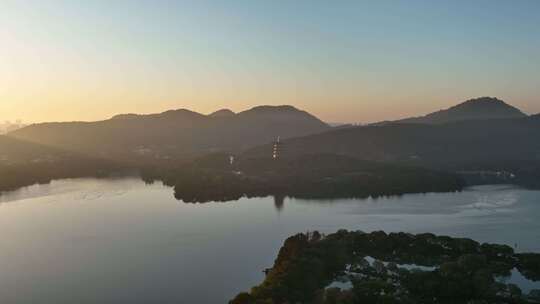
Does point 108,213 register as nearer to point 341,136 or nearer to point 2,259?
point 2,259

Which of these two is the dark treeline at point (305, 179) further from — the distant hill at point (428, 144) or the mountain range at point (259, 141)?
the distant hill at point (428, 144)

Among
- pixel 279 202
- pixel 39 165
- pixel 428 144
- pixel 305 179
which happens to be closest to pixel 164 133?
pixel 39 165

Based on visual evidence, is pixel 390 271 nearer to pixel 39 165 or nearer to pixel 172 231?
pixel 172 231

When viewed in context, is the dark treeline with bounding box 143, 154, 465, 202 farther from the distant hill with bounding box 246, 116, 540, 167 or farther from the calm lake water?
the distant hill with bounding box 246, 116, 540, 167

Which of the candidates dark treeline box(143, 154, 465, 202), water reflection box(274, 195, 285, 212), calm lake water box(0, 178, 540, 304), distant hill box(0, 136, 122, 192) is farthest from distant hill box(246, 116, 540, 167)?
water reflection box(274, 195, 285, 212)

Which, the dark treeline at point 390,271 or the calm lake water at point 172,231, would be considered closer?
the dark treeline at point 390,271

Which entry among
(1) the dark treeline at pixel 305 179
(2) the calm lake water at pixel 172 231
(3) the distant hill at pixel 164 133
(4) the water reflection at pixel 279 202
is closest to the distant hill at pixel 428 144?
(1) the dark treeline at pixel 305 179

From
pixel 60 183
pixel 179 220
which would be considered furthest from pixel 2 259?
pixel 60 183
